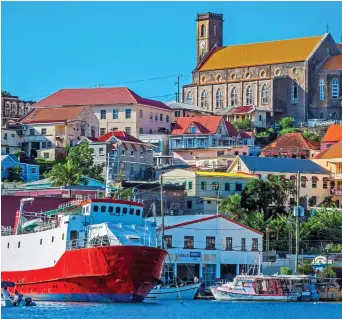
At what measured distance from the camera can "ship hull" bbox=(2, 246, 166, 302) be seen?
66.6 m

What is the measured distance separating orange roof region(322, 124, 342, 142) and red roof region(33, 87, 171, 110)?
20.1 m

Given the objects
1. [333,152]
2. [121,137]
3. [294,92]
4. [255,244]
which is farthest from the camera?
[294,92]

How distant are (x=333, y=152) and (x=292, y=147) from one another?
7426 mm

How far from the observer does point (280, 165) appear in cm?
11988

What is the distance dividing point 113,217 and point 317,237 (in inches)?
1235

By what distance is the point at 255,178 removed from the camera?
4414 inches

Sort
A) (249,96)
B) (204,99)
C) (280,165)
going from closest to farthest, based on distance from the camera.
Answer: (280,165) < (249,96) < (204,99)

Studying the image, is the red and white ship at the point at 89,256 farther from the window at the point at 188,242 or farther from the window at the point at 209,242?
the window at the point at 209,242

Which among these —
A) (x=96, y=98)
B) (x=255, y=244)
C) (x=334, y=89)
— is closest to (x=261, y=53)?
(x=334, y=89)

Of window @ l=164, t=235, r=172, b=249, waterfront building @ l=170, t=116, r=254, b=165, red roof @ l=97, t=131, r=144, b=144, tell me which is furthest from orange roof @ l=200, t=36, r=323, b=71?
window @ l=164, t=235, r=172, b=249

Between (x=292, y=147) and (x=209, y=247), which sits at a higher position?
(x=292, y=147)

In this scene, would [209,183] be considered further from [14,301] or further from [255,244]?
[14,301]

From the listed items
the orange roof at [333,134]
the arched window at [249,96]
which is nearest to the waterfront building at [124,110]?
the arched window at [249,96]

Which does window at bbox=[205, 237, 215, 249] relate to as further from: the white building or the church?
the church
